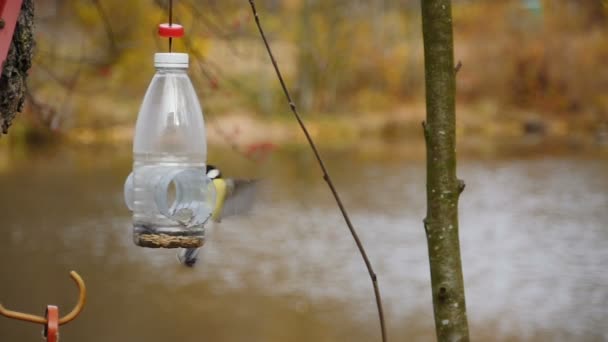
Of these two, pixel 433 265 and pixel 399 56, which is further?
pixel 399 56

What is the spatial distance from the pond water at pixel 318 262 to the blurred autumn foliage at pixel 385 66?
659 cm

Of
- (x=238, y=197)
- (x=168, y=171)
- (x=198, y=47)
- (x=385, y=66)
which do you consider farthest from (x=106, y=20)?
(x=385, y=66)

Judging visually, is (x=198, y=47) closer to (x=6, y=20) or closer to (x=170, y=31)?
(x=170, y=31)

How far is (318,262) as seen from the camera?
31.7 feet

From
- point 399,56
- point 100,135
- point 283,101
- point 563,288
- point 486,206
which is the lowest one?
point 563,288

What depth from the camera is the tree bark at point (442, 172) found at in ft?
5.79

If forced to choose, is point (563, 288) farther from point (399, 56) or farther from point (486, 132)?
point (399, 56)

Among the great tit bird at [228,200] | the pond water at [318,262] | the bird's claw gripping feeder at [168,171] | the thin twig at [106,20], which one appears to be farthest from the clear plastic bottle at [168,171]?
the pond water at [318,262]

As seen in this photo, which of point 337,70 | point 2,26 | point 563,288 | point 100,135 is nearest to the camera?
point 2,26

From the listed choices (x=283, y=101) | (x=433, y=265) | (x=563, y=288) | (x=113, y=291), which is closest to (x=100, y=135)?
(x=283, y=101)

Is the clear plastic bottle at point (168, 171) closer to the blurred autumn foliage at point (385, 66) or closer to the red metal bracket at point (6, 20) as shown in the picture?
the red metal bracket at point (6, 20)

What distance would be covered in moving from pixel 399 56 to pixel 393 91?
1.86 meters

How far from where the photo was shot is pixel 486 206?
12.7 metres

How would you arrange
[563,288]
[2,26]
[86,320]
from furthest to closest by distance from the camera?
[563,288]
[86,320]
[2,26]
